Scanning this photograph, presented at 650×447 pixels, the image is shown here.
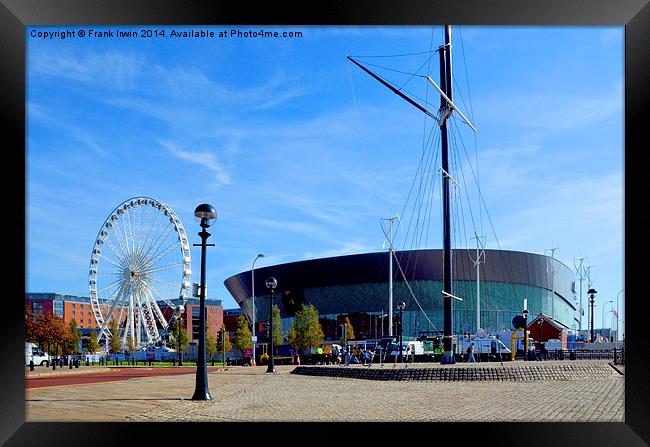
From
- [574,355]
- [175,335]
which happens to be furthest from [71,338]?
[574,355]

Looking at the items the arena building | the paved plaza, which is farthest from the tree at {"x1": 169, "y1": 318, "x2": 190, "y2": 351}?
the paved plaza

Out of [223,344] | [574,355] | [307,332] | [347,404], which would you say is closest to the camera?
[347,404]

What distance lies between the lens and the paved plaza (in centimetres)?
1103

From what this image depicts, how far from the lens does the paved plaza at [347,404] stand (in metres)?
11.0

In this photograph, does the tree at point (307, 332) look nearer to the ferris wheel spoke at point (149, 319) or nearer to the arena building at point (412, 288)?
the ferris wheel spoke at point (149, 319)

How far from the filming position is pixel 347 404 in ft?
43.5

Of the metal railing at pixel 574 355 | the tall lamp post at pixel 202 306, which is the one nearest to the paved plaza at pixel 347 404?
the tall lamp post at pixel 202 306

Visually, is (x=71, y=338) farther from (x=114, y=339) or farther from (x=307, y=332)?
(x=307, y=332)
